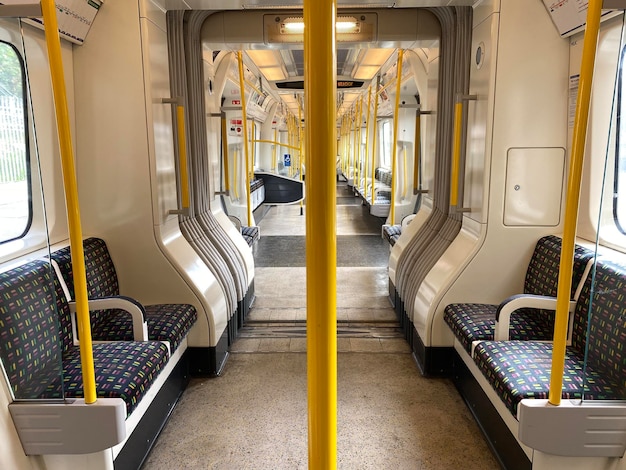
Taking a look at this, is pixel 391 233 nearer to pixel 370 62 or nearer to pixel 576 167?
pixel 370 62

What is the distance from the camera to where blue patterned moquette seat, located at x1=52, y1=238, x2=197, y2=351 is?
3010 mm

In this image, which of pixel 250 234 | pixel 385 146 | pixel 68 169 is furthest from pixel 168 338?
pixel 385 146

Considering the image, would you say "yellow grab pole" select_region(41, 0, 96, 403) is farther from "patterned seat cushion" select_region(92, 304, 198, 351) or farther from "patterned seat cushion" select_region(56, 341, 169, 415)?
"patterned seat cushion" select_region(92, 304, 198, 351)

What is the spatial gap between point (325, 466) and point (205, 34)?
13.1ft

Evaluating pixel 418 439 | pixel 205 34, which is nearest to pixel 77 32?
pixel 205 34

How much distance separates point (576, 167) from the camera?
5.16 ft

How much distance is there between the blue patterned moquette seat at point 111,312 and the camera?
3.01 m

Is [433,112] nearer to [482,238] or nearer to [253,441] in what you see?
[482,238]

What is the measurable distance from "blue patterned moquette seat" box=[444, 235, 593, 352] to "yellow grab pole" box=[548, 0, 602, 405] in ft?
4.22

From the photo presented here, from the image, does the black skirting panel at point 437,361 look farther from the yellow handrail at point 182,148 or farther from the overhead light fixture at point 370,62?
the overhead light fixture at point 370,62

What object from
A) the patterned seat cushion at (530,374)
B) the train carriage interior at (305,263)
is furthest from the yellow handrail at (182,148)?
the patterned seat cushion at (530,374)

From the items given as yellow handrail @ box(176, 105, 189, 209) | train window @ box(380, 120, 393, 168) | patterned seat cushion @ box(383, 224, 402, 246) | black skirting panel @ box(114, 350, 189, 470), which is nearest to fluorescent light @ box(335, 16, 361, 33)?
yellow handrail @ box(176, 105, 189, 209)

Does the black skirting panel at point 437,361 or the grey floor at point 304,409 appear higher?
the black skirting panel at point 437,361

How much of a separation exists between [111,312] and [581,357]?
295cm
